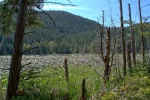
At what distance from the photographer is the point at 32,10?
9656 mm

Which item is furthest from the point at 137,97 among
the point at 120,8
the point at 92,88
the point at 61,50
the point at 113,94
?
the point at 61,50

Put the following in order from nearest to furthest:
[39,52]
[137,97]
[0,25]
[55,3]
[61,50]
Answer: [137,97], [55,3], [0,25], [39,52], [61,50]

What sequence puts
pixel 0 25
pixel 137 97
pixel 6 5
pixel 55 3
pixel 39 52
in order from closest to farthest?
pixel 137 97, pixel 55 3, pixel 6 5, pixel 0 25, pixel 39 52

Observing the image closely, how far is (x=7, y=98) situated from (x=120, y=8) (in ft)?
31.5

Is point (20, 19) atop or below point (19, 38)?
atop

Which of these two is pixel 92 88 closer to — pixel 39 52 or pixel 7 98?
pixel 7 98

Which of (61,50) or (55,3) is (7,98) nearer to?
(55,3)

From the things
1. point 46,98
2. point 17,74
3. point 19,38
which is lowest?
point 46,98

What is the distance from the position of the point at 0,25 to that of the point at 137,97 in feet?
19.7

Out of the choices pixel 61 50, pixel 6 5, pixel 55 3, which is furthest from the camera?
pixel 61 50

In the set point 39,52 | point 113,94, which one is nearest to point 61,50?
point 39,52

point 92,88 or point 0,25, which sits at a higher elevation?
point 0,25

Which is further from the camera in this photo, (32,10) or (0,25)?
(0,25)

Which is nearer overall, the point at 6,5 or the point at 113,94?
the point at 113,94
